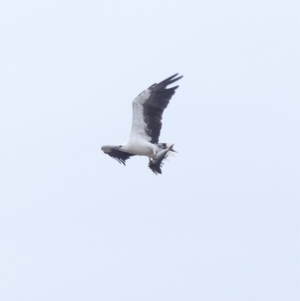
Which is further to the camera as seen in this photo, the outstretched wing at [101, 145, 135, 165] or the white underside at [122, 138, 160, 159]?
the outstretched wing at [101, 145, 135, 165]

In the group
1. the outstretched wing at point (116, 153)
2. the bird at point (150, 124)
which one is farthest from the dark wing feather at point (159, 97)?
the outstretched wing at point (116, 153)

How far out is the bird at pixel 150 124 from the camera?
71.2 meters

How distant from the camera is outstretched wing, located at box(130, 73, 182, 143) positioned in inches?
2805

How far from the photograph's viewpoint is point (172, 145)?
70938 millimetres

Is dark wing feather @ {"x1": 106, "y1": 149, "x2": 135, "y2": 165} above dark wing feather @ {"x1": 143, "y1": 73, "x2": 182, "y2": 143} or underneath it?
underneath

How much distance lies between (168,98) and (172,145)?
1.43m

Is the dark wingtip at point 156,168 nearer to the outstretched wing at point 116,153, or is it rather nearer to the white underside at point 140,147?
the white underside at point 140,147

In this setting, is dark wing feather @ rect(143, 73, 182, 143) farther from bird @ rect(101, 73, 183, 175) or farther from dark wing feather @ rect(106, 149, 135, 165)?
dark wing feather @ rect(106, 149, 135, 165)

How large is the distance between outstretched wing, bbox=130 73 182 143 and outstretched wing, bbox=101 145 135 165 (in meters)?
0.84

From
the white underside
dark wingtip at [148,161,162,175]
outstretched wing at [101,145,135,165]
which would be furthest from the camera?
outstretched wing at [101,145,135,165]

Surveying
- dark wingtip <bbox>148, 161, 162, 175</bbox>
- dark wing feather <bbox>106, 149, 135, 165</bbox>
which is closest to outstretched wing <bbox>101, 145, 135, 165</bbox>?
dark wing feather <bbox>106, 149, 135, 165</bbox>

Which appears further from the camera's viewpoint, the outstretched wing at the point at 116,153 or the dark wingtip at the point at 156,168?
the outstretched wing at the point at 116,153

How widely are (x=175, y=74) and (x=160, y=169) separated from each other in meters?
2.87

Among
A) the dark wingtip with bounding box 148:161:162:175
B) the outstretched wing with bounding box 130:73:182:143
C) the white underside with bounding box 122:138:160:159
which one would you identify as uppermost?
the outstretched wing with bounding box 130:73:182:143
